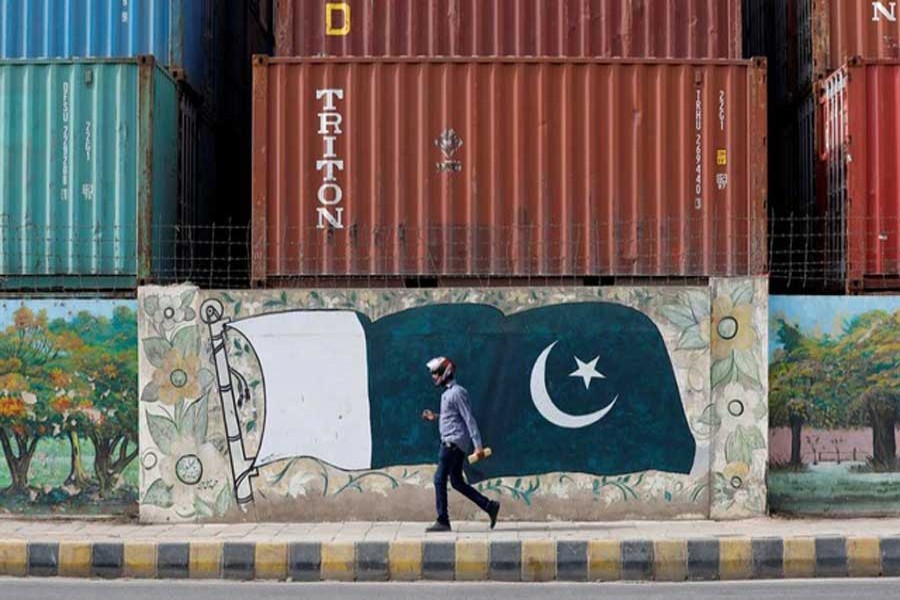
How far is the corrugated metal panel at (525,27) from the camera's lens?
12922 mm

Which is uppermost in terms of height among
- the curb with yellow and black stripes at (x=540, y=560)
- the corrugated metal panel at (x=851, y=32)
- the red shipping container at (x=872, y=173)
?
the corrugated metal panel at (x=851, y=32)

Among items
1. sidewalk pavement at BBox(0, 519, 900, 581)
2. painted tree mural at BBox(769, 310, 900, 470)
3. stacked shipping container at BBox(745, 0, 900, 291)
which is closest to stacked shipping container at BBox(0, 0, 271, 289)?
sidewalk pavement at BBox(0, 519, 900, 581)

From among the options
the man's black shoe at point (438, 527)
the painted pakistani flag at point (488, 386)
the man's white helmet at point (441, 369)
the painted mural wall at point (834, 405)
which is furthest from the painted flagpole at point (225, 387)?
the painted mural wall at point (834, 405)

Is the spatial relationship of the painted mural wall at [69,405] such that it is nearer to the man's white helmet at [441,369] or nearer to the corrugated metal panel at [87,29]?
the man's white helmet at [441,369]

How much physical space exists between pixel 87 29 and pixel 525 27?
421 centimetres

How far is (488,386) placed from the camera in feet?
38.0

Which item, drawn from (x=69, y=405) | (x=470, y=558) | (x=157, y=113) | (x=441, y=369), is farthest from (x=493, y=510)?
(x=157, y=113)

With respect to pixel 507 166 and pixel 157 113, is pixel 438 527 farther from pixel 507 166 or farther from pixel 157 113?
pixel 157 113

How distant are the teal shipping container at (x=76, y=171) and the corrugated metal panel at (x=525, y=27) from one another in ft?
6.15

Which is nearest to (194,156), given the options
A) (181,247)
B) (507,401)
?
(181,247)

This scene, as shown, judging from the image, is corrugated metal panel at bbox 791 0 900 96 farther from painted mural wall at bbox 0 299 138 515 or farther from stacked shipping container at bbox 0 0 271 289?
painted mural wall at bbox 0 299 138 515

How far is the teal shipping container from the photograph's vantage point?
12055mm

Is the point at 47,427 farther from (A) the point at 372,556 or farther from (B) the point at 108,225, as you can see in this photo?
(A) the point at 372,556

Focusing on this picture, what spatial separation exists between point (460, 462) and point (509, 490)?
1.18 metres
